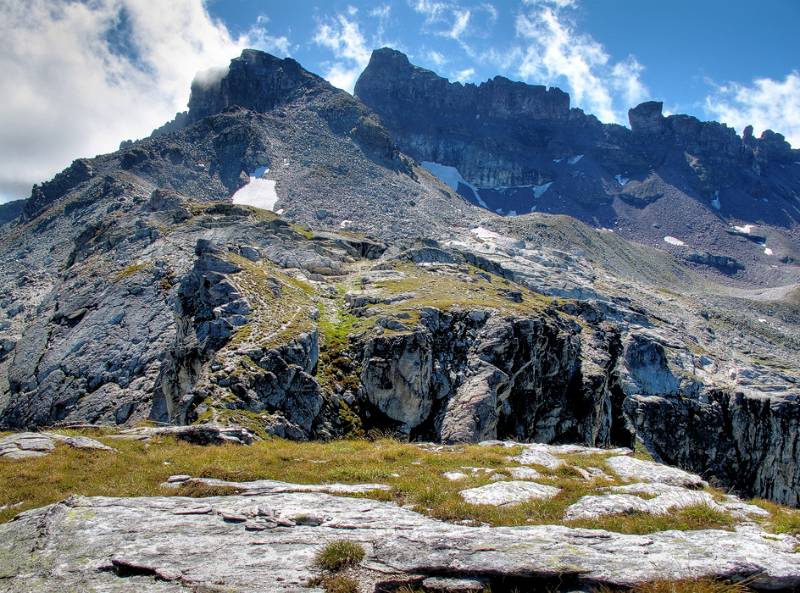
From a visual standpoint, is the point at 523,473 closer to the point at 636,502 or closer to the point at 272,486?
the point at 636,502

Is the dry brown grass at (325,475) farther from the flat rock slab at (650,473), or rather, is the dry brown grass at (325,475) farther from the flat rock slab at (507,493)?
the flat rock slab at (650,473)

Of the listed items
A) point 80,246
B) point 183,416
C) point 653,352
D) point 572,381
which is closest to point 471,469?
point 183,416

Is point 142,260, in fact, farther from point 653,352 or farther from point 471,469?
point 653,352

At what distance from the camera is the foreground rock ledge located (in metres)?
9.26

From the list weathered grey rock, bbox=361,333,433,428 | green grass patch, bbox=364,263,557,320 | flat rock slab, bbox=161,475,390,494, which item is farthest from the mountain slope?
flat rock slab, bbox=161,475,390,494

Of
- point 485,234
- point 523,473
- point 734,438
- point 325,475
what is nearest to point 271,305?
point 325,475

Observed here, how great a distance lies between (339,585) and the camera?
919cm

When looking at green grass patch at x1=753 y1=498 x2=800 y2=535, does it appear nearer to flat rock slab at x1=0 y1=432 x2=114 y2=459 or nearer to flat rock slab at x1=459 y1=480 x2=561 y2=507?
flat rock slab at x1=459 y1=480 x2=561 y2=507

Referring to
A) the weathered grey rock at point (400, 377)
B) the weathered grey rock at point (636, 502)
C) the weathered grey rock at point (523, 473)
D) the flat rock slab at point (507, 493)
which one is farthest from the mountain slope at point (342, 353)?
the weathered grey rock at point (636, 502)

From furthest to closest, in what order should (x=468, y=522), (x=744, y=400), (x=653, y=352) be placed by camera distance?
(x=653, y=352)
(x=744, y=400)
(x=468, y=522)

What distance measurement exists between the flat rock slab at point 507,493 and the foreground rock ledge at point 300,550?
2.35 meters

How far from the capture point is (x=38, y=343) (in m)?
61.6

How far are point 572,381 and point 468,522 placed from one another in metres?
48.9

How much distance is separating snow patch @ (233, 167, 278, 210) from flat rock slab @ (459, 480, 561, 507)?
573ft
